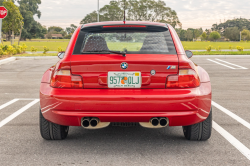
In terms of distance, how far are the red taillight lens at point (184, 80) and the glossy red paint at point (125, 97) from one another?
1.8 inches

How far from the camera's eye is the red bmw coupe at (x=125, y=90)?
10.3ft

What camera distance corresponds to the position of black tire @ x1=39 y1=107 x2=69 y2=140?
3.70m

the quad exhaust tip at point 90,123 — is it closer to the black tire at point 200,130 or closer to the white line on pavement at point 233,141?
the black tire at point 200,130

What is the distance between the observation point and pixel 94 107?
10.3 feet

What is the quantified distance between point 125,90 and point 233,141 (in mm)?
1631

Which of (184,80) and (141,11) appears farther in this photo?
(141,11)

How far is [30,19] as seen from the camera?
296 feet

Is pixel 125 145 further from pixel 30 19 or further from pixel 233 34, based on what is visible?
pixel 233 34

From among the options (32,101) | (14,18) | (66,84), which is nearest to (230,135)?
(66,84)

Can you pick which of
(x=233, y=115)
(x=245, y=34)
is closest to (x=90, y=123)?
(x=233, y=115)

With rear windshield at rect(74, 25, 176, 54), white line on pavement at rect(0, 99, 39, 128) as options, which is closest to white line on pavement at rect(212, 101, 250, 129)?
rear windshield at rect(74, 25, 176, 54)

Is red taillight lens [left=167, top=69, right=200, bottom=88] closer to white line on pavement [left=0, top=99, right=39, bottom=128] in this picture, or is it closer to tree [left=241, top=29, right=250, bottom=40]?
white line on pavement [left=0, top=99, right=39, bottom=128]

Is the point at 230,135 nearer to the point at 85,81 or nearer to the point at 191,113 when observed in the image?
the point at 191,113

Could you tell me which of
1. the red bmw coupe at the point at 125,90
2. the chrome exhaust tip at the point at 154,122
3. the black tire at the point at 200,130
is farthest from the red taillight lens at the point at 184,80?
the black tire at the point at 200,130
